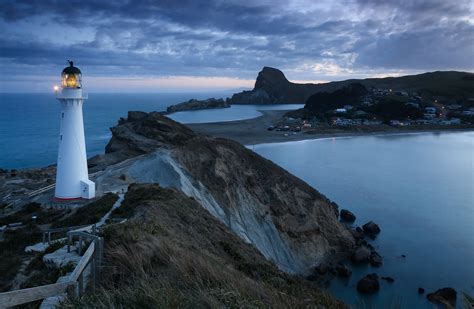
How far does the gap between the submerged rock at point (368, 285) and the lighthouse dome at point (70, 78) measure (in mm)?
16342

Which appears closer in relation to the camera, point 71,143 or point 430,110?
point 71,143

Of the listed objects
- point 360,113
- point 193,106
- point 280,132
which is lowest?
point 280,132

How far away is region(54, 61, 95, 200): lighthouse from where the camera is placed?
1775 cm

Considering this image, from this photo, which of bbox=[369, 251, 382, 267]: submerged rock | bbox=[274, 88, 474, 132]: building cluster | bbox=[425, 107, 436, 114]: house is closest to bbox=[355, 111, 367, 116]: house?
bbox=[274, 88, 474, 132]: building cluster

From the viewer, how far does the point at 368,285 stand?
2106 centimetres

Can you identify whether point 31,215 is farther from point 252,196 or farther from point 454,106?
point 454,106

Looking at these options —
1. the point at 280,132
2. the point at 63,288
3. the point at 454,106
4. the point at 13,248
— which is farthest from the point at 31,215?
the point at 454,106

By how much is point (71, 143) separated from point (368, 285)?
15549 mm

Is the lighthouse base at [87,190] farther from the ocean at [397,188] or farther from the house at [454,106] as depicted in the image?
the house at [454,106]

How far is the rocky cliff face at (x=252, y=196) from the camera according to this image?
2323 centimetres

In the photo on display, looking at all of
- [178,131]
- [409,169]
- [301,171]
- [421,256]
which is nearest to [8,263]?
[421,256]

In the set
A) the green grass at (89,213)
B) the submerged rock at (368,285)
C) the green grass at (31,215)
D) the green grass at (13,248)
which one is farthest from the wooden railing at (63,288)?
the submerged rock at (368,285)

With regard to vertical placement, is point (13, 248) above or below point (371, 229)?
above

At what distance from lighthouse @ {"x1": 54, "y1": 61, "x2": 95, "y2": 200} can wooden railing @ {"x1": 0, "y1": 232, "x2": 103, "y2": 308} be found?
39.5ft
